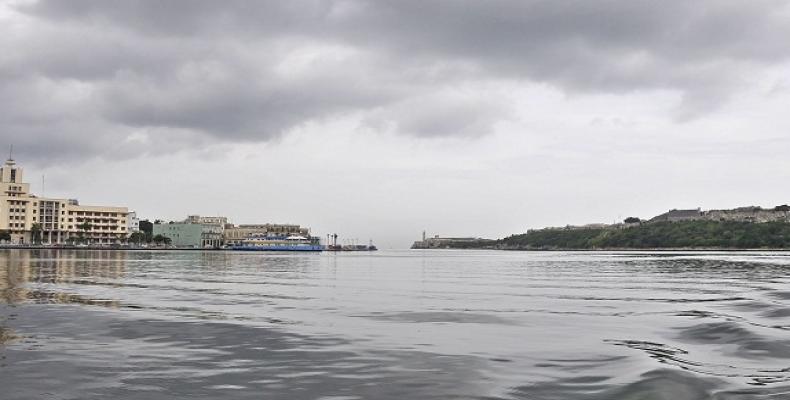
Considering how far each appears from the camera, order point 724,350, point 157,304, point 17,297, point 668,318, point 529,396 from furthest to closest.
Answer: point 17,297 < point 157,304 < point 668,318 < point 724,350 < point 529,396

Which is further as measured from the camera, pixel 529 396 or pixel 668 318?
pixel 668 318

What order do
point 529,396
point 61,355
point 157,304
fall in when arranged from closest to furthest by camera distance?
point 529,396
point 61,355
point 157,304

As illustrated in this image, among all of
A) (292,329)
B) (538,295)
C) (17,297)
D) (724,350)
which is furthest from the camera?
(538,295)

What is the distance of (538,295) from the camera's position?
41.4m

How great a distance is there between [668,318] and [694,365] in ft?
39.7

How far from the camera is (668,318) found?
2803 centimetres

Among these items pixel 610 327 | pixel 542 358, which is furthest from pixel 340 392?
pixel 610 327

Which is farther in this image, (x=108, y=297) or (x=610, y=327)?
(x=108, y=297)

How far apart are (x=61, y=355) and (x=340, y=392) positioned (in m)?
9.44

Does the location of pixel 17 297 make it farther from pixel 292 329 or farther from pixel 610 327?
pixel 610 327

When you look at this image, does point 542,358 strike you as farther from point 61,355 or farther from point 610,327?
point 61,355

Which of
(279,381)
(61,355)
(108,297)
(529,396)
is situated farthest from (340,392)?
(108,297)

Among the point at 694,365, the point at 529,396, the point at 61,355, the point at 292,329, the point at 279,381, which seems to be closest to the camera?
the point at 529,396

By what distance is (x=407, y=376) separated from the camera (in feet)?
50.9
